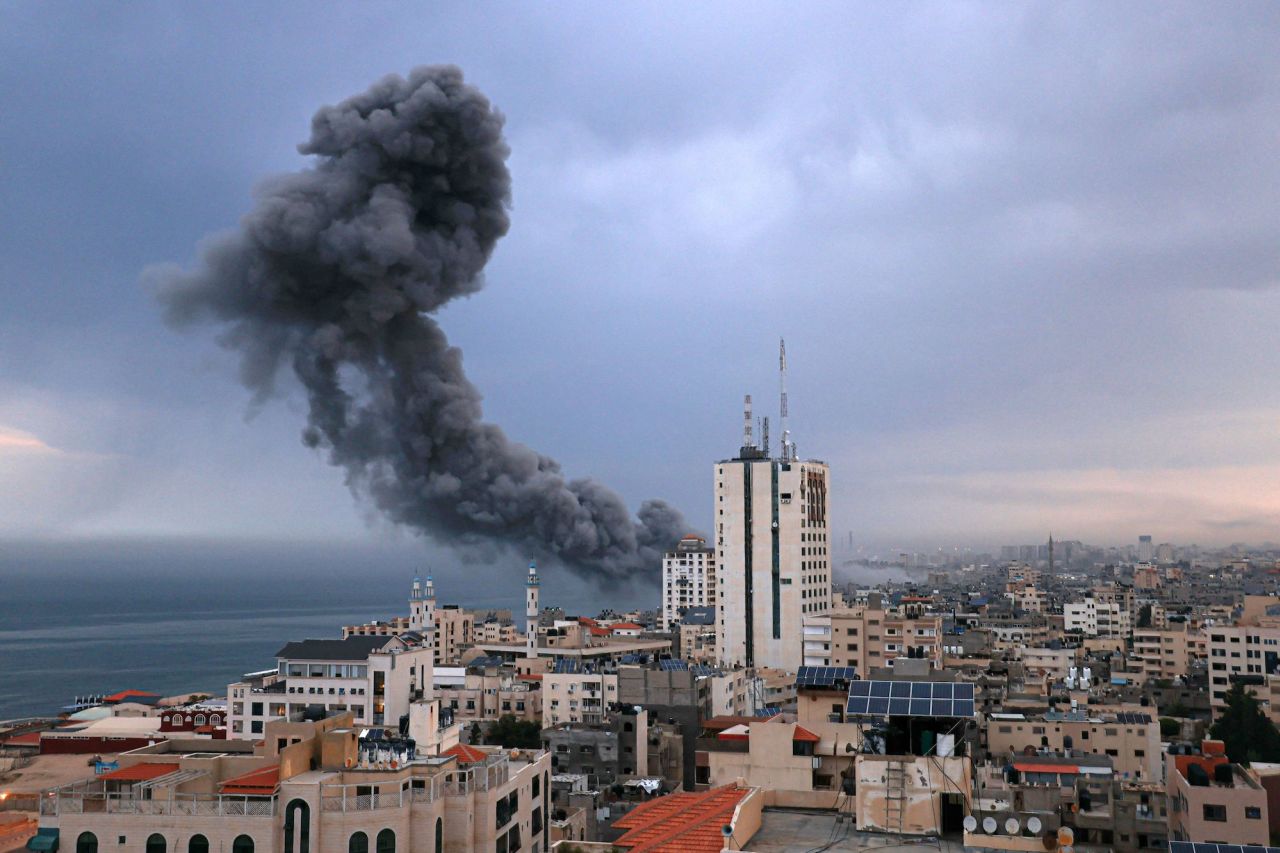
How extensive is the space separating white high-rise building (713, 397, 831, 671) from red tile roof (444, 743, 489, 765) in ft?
120

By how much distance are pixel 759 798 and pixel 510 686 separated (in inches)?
1444

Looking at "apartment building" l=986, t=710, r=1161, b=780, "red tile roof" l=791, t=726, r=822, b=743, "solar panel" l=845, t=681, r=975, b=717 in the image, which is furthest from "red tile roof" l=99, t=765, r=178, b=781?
"apartment building" l=986, t=710, r=1161, b=780

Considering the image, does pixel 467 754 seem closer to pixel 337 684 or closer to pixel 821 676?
pixel 821 676

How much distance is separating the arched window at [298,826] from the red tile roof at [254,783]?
34 cm

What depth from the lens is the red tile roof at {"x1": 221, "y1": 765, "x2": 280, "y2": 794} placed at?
49.3 feet

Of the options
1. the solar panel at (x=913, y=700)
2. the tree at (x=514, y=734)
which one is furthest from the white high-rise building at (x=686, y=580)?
the solar panel at (x=913, y=700)

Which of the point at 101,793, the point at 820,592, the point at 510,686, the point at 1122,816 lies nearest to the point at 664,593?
the point at 820,592

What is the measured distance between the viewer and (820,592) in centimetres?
5622

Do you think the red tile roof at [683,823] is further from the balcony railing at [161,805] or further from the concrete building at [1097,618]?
the concrete building at [1097,618]

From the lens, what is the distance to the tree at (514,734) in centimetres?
3831

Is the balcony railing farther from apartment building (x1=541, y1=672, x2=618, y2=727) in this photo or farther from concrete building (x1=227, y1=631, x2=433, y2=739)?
apartment building (x1=541, y1=672, x2=618, y2=727)

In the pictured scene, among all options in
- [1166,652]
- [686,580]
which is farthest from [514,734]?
[686,580]

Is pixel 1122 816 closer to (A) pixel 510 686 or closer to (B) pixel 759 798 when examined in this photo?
(B) pixel 759 798

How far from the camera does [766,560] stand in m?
54.8
